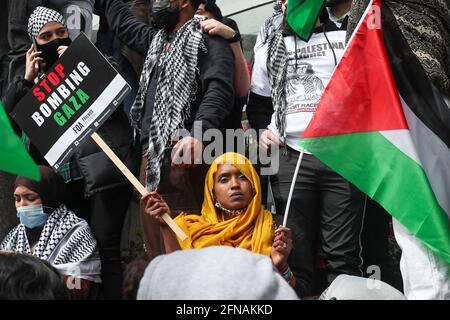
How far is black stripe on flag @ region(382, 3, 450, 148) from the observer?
512cm

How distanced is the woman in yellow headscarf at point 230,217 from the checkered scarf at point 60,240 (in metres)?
0.63

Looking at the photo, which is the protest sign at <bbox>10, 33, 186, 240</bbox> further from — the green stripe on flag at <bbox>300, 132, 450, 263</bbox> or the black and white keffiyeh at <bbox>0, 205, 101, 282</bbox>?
the green stripe on flag at <bbox>300, 132, 450, 263</bbox>

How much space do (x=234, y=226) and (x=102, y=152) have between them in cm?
100

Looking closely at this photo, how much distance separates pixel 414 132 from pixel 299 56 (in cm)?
106

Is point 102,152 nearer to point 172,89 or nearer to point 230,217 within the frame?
point 172,89

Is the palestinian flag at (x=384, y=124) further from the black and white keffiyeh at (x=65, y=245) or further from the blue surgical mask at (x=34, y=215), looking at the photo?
the blue surgical mask at (x=34, y=215)

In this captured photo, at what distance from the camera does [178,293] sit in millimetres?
2994

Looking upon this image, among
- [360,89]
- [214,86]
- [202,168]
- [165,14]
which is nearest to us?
[360,89]

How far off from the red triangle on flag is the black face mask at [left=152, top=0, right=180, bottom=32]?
4.26ft

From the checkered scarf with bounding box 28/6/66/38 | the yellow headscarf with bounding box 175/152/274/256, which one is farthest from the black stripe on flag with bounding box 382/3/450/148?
the checkered scarf with bounding box 28/6/66/38

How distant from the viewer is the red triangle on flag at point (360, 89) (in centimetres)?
519

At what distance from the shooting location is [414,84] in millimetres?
5148

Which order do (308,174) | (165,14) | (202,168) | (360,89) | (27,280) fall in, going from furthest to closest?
1. (165,14)
2. (202,168)
3. (308,174)
4. (360,89)
5. (27,280)

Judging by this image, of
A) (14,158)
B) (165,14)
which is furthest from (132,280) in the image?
(165,14)
